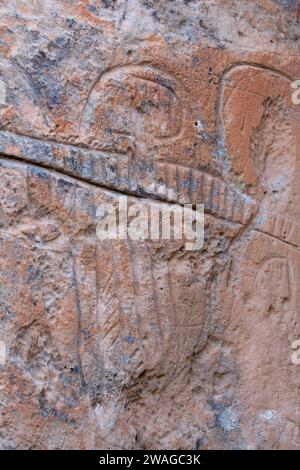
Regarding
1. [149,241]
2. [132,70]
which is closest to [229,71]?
[132,70]

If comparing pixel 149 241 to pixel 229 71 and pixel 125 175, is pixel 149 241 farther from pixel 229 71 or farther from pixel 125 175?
pixel 229 71

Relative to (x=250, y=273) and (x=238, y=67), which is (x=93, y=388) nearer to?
(x=250, y=273)

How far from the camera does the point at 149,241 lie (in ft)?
8.41

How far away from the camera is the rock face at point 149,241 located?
2.38 m

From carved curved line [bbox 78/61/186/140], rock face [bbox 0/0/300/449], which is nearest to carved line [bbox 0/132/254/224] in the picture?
rock face [bbox 0/0/300/449]

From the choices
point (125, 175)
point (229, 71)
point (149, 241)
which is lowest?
point (149, 241)

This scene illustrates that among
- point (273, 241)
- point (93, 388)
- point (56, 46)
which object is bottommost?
point (93, 388)

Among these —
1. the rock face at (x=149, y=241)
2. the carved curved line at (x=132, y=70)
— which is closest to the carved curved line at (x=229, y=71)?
the rock face at (x=149, y=241)

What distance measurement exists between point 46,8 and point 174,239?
920 millimetres

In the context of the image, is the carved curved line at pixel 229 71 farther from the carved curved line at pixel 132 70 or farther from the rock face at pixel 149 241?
the carved curved line at pixel 132 70

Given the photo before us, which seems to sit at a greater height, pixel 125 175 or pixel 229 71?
pixel 229 71

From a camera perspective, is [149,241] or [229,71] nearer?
[149,241]
